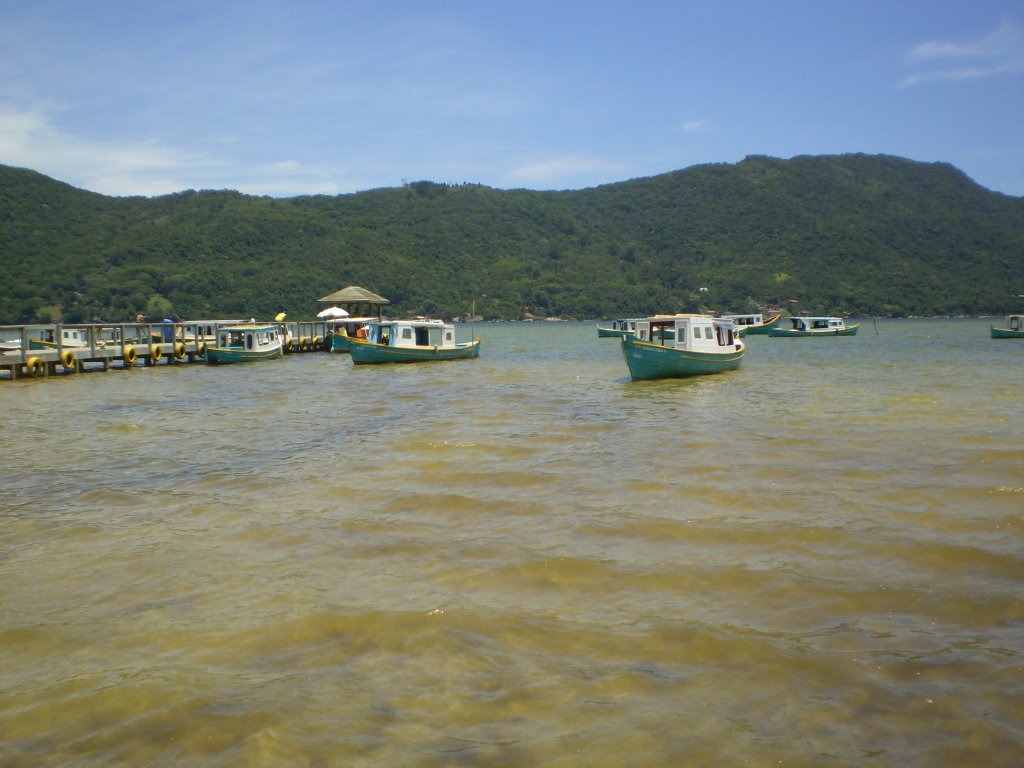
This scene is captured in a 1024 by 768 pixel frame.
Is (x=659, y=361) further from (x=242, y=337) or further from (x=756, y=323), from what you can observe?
(x=756, y=323)

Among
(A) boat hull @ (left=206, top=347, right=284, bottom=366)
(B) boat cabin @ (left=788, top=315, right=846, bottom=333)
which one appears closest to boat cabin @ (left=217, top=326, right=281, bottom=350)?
(A) boat hull @ (left=206, top=347, right=284, bottom=366)

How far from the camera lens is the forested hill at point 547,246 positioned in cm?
8569

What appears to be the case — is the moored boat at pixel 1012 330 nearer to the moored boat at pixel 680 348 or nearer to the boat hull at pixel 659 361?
the moored boat at pixel 680 348

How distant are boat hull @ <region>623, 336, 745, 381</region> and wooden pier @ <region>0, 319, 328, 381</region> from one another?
20879 millimetres

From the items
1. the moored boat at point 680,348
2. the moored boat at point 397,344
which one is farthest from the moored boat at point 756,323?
the moored boat at point 680,348

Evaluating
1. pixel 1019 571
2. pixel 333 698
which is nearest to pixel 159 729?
pixel 333 698

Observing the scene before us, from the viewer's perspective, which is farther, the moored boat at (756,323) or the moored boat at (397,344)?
the moored boat at (756,323)

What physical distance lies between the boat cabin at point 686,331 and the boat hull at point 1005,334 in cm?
3672

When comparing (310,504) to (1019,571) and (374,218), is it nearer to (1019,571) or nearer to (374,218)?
(1019,571)

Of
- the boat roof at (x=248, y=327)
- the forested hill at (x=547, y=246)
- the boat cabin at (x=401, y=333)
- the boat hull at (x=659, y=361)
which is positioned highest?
the forested hill at (x=547, y=246)

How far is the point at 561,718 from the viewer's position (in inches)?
166

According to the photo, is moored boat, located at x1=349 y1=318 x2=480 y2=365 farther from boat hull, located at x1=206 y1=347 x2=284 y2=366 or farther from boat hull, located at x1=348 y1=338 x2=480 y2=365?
boat hull, located at x1=206 y1=347 x2=284 y2=366

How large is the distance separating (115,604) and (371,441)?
26.6 feet

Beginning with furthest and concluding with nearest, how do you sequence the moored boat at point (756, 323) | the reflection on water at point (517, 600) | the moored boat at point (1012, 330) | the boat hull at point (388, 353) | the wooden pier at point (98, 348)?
the moored boat at point (756, 323)
the moored boat at point (1012, 330)
the boat hull at point (388, 353)
the wooden pier at point (98, 348)
the reflection on water at point (517, 600)
